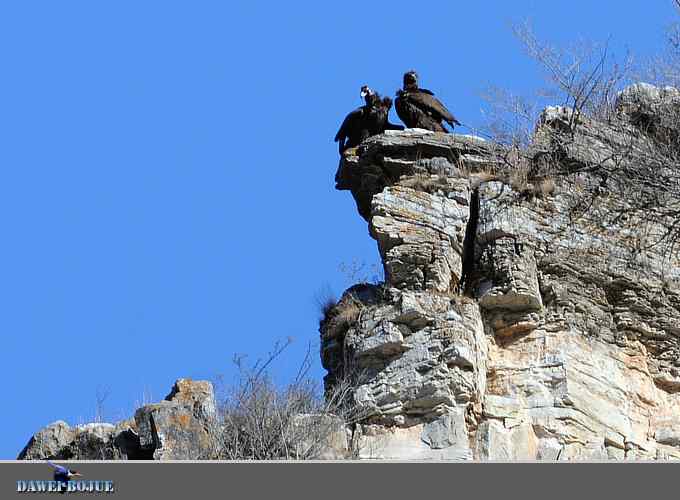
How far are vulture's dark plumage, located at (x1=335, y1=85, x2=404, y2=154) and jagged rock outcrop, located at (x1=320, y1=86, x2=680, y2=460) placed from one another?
96 cm

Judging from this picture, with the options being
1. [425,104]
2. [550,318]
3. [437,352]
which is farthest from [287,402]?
[425,104]

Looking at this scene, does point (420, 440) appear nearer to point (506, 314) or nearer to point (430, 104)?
point (506, 314)

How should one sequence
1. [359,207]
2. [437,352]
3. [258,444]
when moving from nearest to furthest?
[258,444] → [437,352] → [359,207]

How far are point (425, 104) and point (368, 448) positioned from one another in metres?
5.88

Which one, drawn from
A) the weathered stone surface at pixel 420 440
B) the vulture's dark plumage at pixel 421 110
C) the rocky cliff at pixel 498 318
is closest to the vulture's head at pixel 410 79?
the vulture's dark plumage at pixel 421 110

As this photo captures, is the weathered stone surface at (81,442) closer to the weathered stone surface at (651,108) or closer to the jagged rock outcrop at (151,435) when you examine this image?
the jagged rock outcrop at (151,435)

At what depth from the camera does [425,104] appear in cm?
2141

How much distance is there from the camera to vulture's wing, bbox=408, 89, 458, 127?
21.2m

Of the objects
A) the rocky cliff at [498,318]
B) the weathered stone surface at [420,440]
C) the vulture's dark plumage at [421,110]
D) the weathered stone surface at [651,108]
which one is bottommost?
the weathered stone surface at [420,440]

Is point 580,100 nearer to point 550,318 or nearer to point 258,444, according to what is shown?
point 550,318

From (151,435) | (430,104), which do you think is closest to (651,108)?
(430,104)

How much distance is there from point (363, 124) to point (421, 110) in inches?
27.5

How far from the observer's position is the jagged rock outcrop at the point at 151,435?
15742 millimetres

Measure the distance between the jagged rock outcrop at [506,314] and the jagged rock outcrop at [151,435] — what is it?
1.54m
